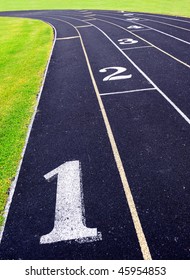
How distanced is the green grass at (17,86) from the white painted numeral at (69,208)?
49.2 inches

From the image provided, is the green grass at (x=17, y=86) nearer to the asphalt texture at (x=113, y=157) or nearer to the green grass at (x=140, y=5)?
the asphalt texture at (x=113, y=157)

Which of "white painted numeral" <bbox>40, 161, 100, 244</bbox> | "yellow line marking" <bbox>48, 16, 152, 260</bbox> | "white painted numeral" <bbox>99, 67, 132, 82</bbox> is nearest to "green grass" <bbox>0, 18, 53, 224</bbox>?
"white painted numeral" <bbox>40, 161, 100, 244</bbox>

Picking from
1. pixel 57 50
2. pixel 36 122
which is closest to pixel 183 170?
pixel 36 122

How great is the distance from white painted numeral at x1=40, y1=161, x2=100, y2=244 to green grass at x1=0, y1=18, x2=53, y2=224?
1250mm

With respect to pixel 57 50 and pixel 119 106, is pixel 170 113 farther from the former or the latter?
pixel 57 50

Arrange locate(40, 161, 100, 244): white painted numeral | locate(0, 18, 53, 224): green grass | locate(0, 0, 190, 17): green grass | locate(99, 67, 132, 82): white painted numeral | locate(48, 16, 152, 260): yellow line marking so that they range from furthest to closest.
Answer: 1. locate(0, 0, 190, 17): green grass
2. locate(99, 67, 132, 82): white painted numeral
3. locate(0, 18, 53, 224): green grass
4. locate(40, 161, 100, 244): white painted numeral
5. locate(48, 16, 152, 260): yellow line marking

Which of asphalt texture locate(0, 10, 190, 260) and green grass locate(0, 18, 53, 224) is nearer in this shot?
asphalt texture locate(0, 10, 190, 260)

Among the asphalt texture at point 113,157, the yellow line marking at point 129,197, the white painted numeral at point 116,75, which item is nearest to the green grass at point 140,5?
the white painted numeral at point 116,75

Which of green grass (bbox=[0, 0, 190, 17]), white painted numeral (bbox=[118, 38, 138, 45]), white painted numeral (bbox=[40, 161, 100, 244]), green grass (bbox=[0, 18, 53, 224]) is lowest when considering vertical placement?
white painted numeral (bbox=[40, 161, 100, 244])

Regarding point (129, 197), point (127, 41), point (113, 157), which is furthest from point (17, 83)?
point (127, 41)

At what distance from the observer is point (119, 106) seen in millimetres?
9625

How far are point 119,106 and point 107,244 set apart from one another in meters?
5.84

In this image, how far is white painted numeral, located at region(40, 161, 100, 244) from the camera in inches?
196

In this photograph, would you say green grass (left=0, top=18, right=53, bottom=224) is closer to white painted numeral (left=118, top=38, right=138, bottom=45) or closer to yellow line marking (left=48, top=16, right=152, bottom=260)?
yellow line marking (left=48, top=16, right=152, bottom=260)
